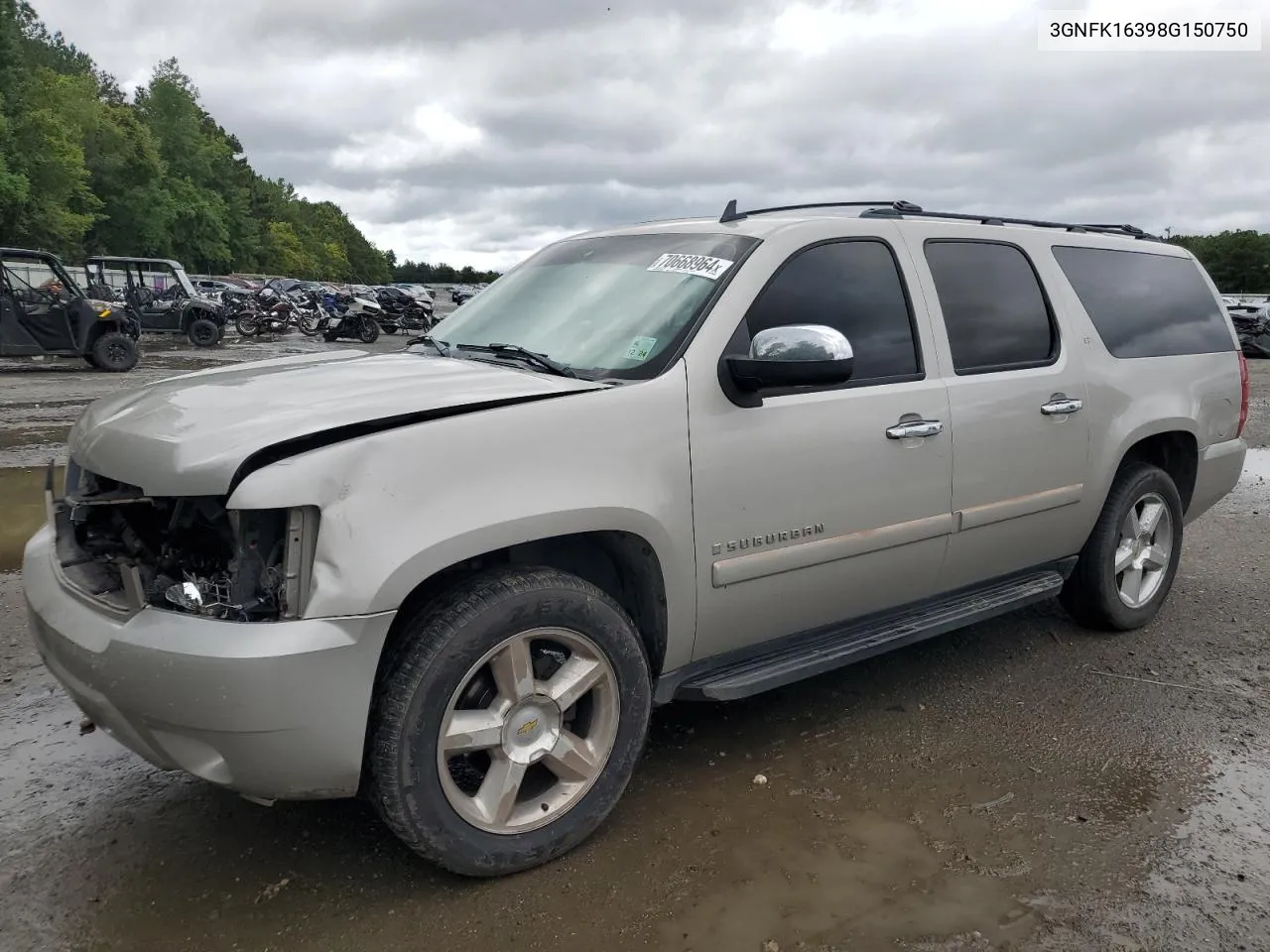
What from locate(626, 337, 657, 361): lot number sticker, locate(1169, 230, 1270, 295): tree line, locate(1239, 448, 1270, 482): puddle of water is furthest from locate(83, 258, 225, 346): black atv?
locate(1169, 230, 1270, 295): tree line

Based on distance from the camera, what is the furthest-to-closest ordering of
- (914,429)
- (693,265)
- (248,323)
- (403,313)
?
(403,313) → (248,323) → (914,429) → (693,265)

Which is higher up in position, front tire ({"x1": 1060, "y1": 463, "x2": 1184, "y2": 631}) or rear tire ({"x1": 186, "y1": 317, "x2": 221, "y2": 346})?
rear tire ({"x1": 186, "y1": 317, "x2": 221, "y2": 346})

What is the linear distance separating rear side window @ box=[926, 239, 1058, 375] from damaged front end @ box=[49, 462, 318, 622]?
7.99ft

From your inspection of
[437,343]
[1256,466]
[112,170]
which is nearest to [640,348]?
[437,343]

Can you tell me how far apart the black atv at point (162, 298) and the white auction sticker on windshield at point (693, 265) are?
20089mm

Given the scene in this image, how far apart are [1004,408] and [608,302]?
156 centimetres

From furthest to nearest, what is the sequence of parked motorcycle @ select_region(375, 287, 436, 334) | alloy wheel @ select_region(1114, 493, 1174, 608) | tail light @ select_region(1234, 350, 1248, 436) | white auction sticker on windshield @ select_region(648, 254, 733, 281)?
parked motorcycle @ select_region(375, 287, 436, 334), tail light @ select_region(1234, 350, 1248, 436), alloy wheel @ select_region(1114, 493, 1174, 608), white auction sticker on windshield @ select_region(648, 254, 733, 281)

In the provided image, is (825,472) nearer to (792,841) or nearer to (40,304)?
(792,841)

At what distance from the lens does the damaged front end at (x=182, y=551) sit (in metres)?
2.22

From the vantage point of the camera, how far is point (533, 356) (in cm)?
307

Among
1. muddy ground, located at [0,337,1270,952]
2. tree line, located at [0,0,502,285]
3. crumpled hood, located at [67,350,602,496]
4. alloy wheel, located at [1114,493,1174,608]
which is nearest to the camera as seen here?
crumpled hood, located at [67,350,602,496]

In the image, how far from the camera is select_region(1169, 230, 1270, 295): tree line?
283 feet

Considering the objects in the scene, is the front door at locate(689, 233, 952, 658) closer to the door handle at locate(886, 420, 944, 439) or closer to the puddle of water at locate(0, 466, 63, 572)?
the door handle at locate(886, 420, 944, 439)

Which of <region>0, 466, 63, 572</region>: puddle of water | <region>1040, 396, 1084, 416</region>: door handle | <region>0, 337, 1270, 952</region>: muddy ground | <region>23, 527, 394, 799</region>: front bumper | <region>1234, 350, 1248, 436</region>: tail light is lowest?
<region>0, 337, 1270, 952</region>: muddy ground
